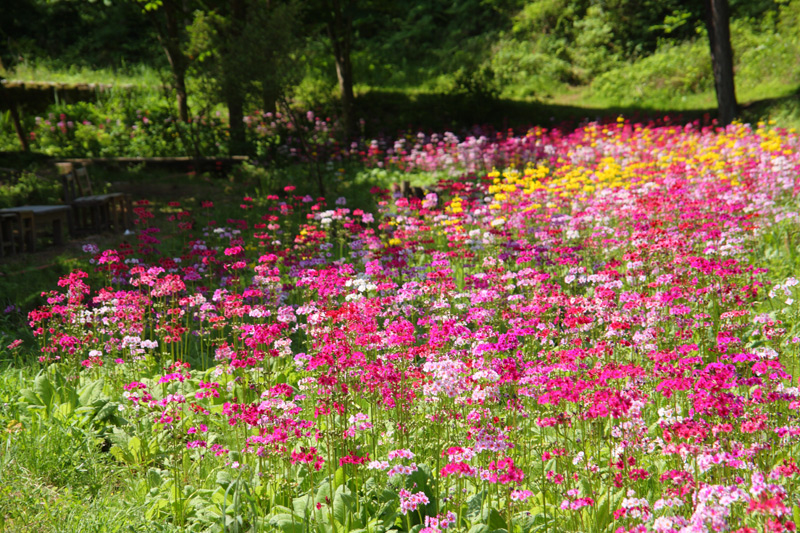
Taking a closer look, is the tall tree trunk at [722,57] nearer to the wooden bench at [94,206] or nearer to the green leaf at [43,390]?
the wooden bench at [94,206]

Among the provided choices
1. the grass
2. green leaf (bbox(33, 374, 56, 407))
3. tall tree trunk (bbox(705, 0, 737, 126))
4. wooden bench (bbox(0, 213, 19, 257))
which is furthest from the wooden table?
tall tree trunk (bbox(705, 0, 737, 126))

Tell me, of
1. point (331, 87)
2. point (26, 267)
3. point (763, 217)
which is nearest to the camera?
point (763, 217)

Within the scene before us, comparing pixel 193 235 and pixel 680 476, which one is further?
pixel 193 235

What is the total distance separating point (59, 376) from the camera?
450 centimetres

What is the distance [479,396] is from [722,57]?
15152mm

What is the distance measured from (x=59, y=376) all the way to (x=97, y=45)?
91.3 feet

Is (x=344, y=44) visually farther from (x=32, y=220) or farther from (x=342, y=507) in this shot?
(x=342, y=507)

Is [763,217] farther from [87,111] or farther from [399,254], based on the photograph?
[87,111]

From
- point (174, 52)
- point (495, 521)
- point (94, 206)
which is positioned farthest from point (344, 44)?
point (495, 521)

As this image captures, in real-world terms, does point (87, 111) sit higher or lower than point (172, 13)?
lower

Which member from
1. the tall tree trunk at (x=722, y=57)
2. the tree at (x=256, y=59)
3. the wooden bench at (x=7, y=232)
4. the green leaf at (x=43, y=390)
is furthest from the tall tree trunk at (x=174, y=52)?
the green leaf at (x=43, y=390)

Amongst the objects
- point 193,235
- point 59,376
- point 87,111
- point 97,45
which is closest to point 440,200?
point 193,235

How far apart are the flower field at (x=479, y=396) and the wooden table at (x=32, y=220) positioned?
349 centimetres

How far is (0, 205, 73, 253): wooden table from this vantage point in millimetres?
8867
